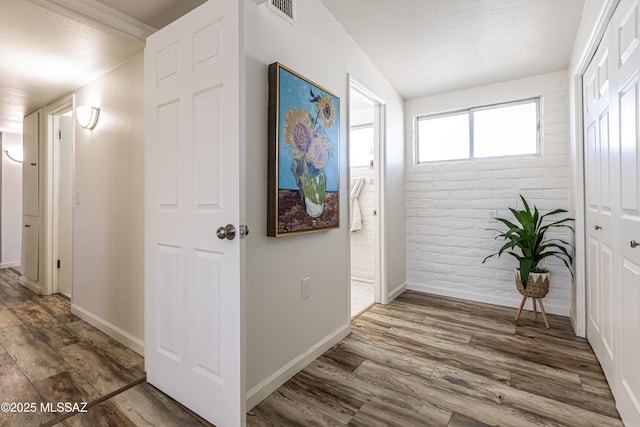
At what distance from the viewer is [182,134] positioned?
1.57 metres

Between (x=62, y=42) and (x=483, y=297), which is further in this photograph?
(x=483, y=297)

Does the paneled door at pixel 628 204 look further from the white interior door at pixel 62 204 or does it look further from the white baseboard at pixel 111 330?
the white interior door at pixel 62 204

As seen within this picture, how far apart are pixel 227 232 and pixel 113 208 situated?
1.55m

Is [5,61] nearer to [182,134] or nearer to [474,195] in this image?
[182,134]

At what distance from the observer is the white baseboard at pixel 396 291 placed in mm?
3333

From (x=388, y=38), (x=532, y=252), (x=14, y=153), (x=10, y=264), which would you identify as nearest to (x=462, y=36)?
(x=388, y=38)

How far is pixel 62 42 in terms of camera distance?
79.9 inches

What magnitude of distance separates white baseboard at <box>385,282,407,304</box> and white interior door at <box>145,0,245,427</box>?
7.23ft

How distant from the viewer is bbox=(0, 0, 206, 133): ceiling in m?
1.72

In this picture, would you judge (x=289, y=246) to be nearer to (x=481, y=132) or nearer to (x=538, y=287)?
(x=538, y=287)

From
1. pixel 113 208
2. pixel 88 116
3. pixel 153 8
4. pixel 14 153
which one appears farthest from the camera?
pixel 14 153

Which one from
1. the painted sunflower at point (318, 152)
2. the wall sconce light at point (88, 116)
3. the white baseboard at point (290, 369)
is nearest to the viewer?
the white baseboard at point (290, 369)

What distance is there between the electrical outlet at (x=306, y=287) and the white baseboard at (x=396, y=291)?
1493 millimetres

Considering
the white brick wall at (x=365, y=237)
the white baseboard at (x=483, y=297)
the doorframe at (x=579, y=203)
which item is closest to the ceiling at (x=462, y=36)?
the doorframe at (x=579, y=203)
